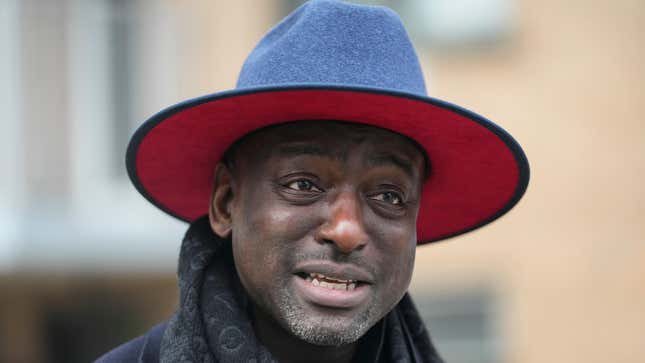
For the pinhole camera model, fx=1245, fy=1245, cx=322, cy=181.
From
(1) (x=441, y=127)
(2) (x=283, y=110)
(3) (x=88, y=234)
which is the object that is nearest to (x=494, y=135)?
(1) (x=441, y=127)

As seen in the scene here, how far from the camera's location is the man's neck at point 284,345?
3.12 m

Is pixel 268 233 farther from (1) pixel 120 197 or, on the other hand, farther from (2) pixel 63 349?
(2) pixel 63 349

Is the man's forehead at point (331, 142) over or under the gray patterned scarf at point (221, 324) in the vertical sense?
over

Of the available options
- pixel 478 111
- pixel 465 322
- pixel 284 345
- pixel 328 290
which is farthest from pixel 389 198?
pixel 465 322

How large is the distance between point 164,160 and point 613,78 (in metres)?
6.88

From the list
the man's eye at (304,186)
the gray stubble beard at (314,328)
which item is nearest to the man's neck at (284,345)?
the gray stubble beard at (314,328)

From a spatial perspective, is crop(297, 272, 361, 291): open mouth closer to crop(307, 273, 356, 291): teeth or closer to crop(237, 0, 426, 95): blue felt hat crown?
crop(307, 273, 356, 291): teeth

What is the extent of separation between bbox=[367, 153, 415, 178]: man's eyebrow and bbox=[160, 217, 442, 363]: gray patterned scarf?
18.5 inches

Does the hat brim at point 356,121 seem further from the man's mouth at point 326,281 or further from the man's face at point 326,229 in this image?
the man's mouth at point 326,281

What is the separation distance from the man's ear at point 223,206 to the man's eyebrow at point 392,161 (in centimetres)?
41

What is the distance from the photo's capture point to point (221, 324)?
3020 millimetres

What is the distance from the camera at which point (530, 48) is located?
9656 mm

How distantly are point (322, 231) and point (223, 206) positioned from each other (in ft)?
1.35

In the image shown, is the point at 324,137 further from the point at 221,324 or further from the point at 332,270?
the point at 221,324
